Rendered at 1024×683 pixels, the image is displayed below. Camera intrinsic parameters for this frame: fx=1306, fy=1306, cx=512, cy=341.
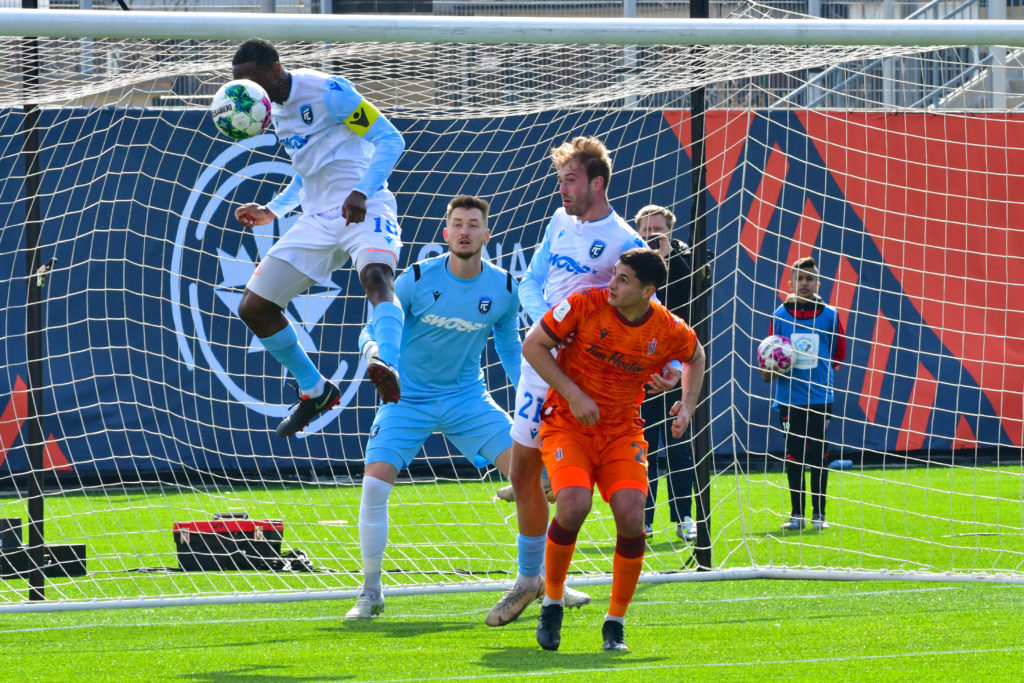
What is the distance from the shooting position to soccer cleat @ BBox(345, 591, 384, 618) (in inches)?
259

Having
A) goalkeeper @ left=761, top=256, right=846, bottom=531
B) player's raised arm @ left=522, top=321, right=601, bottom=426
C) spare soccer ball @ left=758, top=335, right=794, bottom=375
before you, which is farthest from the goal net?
player's raised arm @ left=522, top=321, right=601, bottom=426

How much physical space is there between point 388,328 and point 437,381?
0.92 metres

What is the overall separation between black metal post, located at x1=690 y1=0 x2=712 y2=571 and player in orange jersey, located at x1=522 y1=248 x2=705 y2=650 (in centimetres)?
240

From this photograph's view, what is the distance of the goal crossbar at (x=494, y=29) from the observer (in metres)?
6.33

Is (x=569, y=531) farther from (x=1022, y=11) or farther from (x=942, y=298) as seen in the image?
(x=1022, y=11)

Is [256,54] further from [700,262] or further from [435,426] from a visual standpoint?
[700,262]

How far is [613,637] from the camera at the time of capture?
5.46 meters

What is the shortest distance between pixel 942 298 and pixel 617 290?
8451 millimetres

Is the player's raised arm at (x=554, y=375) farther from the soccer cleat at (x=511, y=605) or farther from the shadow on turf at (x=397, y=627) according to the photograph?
the shadow on turf at (x=397, y=627)

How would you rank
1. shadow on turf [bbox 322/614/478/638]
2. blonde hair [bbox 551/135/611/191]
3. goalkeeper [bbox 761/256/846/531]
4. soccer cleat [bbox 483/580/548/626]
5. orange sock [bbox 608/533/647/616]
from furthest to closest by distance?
→ 1. goalkeeper [bbox 761/256/846/531]
2. shadow on turf [bbox 322/614/478/638]
3. soccer cleat [bbox 483/580/548/626]
4. blonde hair [bbox 551/135/611/191]
5. orange sock [bbox 608/533/647/616]

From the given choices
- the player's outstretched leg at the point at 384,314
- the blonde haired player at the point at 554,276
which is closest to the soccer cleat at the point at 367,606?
the blonde haired player at the point at 554,276

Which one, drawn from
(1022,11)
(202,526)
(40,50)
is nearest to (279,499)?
(202,526)

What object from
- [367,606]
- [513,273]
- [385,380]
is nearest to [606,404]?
[385,380]

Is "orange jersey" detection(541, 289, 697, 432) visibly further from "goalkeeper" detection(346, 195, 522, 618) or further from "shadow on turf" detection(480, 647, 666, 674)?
"goalkeeper" detection(346, 195, 522, 618)
